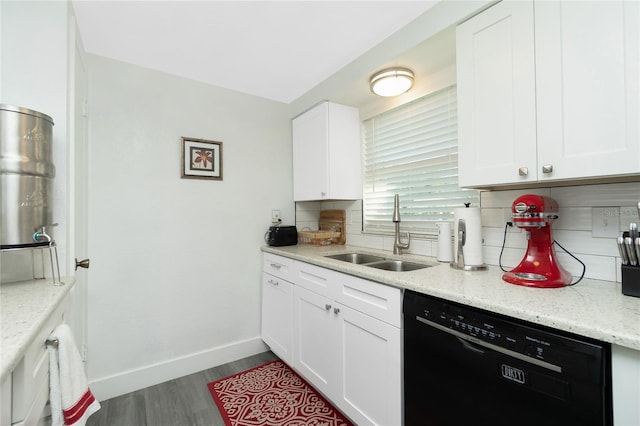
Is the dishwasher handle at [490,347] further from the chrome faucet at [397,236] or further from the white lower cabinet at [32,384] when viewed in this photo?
the white lower cabinet at [32,384]

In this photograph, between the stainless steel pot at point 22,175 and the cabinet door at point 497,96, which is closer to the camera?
the stainless steel pot at point 22,175

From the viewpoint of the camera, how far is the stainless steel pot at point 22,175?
1.03m

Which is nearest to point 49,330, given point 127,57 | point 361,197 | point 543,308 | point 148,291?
point 148,291

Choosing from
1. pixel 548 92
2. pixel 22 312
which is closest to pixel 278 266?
pixel 22 312

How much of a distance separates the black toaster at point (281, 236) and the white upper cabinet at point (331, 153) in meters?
0.33

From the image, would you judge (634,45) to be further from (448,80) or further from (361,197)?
(361,197)

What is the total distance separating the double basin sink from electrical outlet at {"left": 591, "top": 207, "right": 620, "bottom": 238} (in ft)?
2.64

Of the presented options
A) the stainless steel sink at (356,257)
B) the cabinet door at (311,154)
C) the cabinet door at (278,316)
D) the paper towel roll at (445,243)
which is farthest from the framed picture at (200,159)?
the paper towel roll at (445,243)

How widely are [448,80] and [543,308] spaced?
1482mm

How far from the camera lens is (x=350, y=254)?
7.46 ft

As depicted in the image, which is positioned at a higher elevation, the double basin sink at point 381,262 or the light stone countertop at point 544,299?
the light stone countertop at point 544,299

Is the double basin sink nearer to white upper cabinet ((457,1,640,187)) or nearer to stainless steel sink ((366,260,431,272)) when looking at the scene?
stainless steel sink ((366,260,431,272))

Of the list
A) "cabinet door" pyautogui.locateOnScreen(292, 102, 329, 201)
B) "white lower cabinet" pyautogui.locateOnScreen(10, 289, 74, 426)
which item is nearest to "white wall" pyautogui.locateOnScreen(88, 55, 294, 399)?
"cabinet door" pyautogui.locateOnScreen(292, 102, 329, 201)

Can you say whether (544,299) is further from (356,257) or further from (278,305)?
(278,305)
